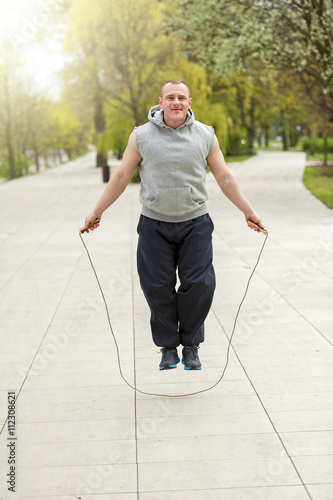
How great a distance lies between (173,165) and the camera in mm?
4398

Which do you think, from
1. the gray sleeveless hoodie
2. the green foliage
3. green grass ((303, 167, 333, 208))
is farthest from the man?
the green foliage

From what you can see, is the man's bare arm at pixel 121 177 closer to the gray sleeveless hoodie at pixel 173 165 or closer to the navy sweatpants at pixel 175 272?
the gray sleeveless hoodie at pixel 173 165

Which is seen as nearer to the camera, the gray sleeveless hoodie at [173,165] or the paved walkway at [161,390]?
the paved walkway at [161,390]

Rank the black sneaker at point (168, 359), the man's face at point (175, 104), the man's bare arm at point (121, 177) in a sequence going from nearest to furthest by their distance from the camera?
the man's face at point (175, 104), the man's bare arm at point (121, 177), the black sneaker at point (168, 359)

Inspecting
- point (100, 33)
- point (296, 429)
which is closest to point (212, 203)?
point (100, 33)

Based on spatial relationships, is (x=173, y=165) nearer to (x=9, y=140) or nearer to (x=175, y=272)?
(x=175, y=272)

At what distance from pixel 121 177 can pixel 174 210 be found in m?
0.43

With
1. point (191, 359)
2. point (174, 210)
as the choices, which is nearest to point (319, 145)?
point (191, 359)

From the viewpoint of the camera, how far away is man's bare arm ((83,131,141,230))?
14.8 feet

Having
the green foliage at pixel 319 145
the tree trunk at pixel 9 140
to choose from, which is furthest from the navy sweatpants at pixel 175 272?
the green foliage at pixel 319 145

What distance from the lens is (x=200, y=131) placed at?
449cm

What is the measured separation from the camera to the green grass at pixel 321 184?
60.4 feet

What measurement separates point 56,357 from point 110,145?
2547 centimetres

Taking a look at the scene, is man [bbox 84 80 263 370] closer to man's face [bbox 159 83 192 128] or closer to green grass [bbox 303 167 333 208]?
man's face [bbox 159 83 192 128]
